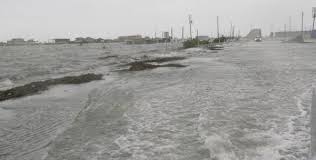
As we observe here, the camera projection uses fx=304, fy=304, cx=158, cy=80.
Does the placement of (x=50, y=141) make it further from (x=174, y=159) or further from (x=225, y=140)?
(x=225, y=140)

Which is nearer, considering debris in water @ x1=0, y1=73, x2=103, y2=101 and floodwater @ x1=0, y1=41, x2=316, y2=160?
floodwater @ x1=0, y1=41, x2=316, y2=160

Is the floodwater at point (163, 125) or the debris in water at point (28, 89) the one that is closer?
the floodwater at point (163, 125)

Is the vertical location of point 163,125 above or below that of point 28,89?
below

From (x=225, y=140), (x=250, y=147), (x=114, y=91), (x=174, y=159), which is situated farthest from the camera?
(x=114, y=91)

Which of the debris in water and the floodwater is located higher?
the debris in water

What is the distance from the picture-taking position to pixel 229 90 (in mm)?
11977

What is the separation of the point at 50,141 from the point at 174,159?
2881mm

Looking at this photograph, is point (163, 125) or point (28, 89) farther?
point (28, 89)

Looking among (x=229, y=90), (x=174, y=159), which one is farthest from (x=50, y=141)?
(x=229, y=90)

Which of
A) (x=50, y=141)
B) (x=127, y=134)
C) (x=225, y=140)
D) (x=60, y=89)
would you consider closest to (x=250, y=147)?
(x=225, y=140)

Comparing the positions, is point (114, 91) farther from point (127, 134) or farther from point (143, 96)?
point (127, 134)

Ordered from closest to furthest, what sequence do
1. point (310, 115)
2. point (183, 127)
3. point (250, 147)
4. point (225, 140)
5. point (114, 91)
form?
point (250, 147)
point (225, 140)
point (183, 127)
point (310, 115)
point (114, 91)

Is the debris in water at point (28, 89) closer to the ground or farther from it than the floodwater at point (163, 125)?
farther from it

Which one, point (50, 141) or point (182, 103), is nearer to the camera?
point (50, 141)
